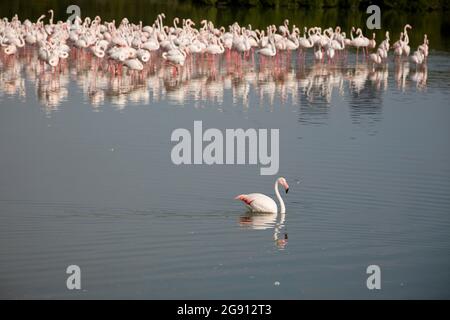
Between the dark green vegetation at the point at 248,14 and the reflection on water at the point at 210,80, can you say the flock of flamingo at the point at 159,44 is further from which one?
the dark green vegetation at the point at 248,14

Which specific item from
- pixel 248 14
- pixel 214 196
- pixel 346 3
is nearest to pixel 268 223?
pixel 214 196

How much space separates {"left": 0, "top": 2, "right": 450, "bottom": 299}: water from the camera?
9.82 meters

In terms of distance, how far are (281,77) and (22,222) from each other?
12481 millimetres

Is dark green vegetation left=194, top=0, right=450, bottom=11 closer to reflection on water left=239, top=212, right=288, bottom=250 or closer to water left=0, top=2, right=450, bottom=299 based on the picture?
water left=0, top=2, right=450, bottom=299

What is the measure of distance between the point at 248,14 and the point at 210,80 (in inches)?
798

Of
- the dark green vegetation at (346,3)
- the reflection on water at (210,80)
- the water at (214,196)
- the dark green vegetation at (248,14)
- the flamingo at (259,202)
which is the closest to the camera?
the water at (214,196)

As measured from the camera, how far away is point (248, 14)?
42.2 metres

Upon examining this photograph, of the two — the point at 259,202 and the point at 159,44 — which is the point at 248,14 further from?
the point at 259,202

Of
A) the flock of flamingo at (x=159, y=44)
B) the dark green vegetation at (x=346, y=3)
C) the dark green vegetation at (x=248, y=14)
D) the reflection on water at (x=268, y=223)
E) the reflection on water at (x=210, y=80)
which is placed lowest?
the reflection on water at (x=268, y=223)

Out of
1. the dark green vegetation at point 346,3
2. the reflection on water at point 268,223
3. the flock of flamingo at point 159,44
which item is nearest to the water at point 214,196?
the reflection on water at point 268,223

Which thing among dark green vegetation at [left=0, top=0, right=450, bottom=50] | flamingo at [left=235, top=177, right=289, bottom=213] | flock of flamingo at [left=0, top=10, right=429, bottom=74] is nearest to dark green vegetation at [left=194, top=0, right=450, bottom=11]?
dark green vegetation at [left=0, top=0, right=450, bottom=50]

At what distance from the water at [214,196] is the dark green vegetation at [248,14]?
14.6 meters

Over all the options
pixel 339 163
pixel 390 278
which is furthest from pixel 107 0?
pixel 390 278

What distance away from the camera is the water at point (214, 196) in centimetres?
982
